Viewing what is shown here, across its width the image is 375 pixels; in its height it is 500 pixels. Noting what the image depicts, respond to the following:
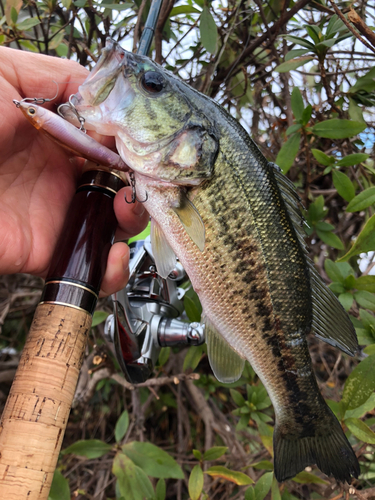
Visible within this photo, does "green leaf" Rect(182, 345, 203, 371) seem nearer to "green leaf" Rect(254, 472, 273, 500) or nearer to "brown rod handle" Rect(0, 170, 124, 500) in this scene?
"green leaf" Rect(254, 472, 273, 500)

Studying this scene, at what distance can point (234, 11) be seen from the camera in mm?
1718

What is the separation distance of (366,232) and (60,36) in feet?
5.43

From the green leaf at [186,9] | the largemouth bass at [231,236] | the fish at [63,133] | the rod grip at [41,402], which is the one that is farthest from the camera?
the green leaf at [186,9]

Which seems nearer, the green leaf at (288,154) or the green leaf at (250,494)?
the green leaf at (250,494)

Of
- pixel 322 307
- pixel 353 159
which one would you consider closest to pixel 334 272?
pixel 322 307

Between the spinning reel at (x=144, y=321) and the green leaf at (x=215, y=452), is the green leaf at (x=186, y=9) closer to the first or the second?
the spinning reel at (x=144, y=321)

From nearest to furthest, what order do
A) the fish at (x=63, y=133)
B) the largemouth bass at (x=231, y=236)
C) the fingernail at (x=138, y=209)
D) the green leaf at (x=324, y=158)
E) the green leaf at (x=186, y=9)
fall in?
the fish at (x=63, y=133) → the largemouth bass at (x=231, y=236) → the fingernail at (x=138, y=209) → the green leaf at (x=324, y=158) → the green leaf at (x=186, y=9)

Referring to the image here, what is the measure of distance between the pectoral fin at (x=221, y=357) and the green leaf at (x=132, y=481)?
22.8 inches

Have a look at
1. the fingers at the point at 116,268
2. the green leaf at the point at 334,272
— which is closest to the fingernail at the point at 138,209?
the fingers at the point at 116,268

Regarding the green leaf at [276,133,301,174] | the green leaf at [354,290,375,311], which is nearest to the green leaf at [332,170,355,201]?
the green leaf at [276,133,301,174]

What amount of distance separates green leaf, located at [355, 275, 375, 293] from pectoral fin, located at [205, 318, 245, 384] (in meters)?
0.60

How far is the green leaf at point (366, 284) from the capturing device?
1.33m

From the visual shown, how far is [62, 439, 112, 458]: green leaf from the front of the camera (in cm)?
147

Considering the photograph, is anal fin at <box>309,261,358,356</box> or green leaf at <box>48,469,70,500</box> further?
green leaf at <box>48,469,70,500</box>
